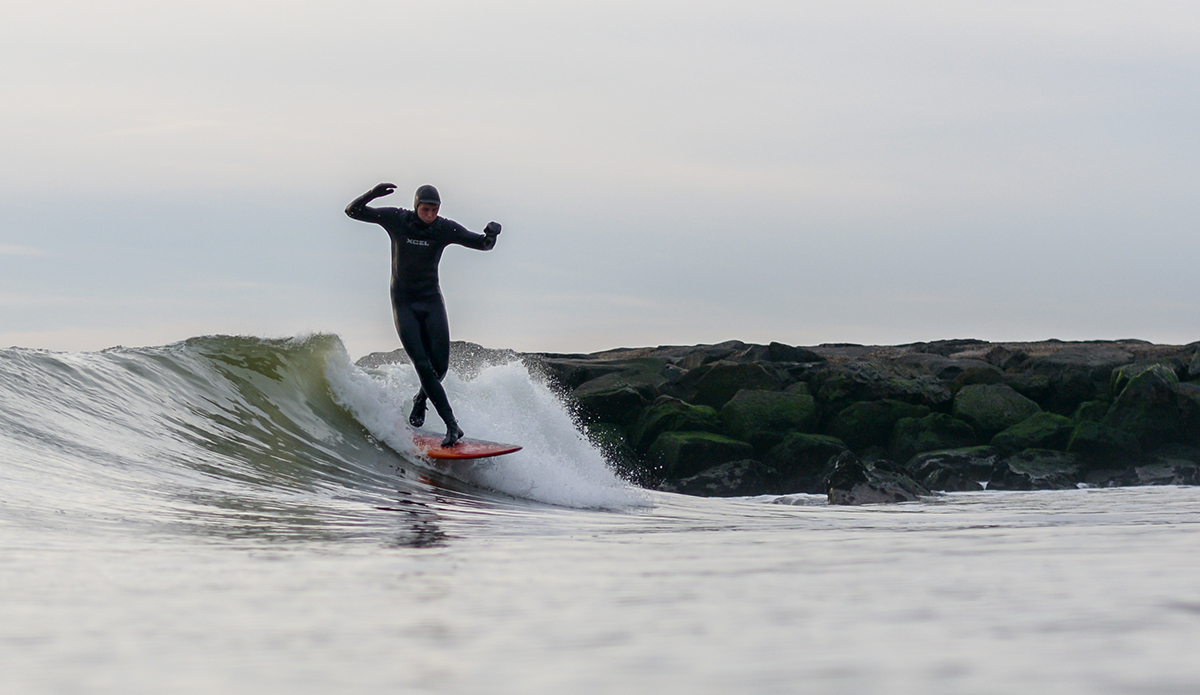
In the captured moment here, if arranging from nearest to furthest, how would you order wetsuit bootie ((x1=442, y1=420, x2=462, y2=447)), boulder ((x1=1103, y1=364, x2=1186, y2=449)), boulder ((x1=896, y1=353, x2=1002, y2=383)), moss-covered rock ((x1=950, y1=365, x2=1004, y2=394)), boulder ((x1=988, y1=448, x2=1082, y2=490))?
wetsuit bootie ((x1=442, y1=420, x2=462, y2=447)) → boulder ((x1=988, y1=448, x2=1082, y2=490)) → boulder ((x1=1103, y1=364, x2=1186, y2=449)) → moss-covered rock ((x1=950, y1=365, x2=1004, y2=394)) → boulder ((x1=896, y1=353, x2=1002, y2=383))

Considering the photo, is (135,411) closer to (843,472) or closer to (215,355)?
(215,355)

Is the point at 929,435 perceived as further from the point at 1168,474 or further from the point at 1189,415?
the point at 1189,415

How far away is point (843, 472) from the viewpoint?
39.6 ft

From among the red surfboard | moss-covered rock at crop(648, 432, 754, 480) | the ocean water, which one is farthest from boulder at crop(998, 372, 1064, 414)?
the red surfboard

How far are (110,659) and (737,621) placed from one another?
1524 millimetres

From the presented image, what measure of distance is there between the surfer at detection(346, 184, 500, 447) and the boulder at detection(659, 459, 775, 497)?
6.55 metres

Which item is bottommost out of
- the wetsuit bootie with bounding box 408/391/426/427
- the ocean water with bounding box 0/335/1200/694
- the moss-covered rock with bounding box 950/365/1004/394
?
the ocean water with bounding box 0/335/1200/694

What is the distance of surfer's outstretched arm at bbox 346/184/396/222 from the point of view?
8.64 m

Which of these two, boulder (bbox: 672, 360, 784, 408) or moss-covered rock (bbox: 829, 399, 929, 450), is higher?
boulder (bbox: 672, 360, 784, 408)

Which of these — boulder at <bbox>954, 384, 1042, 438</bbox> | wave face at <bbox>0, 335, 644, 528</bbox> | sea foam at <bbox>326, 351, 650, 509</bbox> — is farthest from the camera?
boulder at <bbox>954, 384, 1042, 438</bbox>

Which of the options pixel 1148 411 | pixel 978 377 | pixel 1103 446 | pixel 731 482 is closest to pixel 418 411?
pixel 731 482

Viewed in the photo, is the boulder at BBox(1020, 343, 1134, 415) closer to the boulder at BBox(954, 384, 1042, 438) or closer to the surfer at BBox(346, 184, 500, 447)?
the boulder at BBox(954, 384, 1042, 438)

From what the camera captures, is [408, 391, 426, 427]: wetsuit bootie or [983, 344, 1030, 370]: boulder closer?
[408, 391, 426, 427]: wetsuit bootie

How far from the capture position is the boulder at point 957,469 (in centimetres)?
1466
